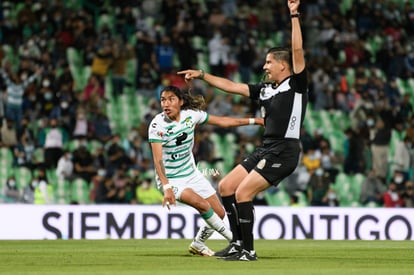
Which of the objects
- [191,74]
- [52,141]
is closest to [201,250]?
[191,74]

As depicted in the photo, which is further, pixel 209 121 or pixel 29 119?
pixel 29 119

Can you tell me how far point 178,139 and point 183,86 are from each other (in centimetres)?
1228

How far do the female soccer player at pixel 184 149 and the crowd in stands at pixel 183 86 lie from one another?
871 centimetres

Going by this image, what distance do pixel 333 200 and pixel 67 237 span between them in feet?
19.9

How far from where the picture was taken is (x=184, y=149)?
13.3 m

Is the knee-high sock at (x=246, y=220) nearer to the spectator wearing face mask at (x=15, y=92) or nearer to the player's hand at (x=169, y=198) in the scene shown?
the player's hand at (x=169, y=198)

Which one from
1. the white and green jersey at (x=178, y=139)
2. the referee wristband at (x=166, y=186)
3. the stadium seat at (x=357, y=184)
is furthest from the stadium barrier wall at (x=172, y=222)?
the referee wristband at (x=166, y=186)

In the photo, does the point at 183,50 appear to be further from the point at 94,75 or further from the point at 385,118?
the point at 385,118

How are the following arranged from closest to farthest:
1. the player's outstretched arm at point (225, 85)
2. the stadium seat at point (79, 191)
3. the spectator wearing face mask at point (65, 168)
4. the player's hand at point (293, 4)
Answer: the player's hand at point (293, 4)
the player's outstretched arm at point (225, 85)
the stadium seat at point (79, 191)
the spectator wearing face mask at point (65, 168)

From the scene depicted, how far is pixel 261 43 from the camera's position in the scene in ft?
92.2

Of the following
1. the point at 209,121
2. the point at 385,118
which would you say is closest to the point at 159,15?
the point at 385,118

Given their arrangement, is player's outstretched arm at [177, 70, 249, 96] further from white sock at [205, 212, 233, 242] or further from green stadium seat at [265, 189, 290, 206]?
green stadium seat at [265, 189, 290, 206]

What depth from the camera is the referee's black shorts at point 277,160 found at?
11797 mm

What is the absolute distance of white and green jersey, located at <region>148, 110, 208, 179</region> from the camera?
13117mm
